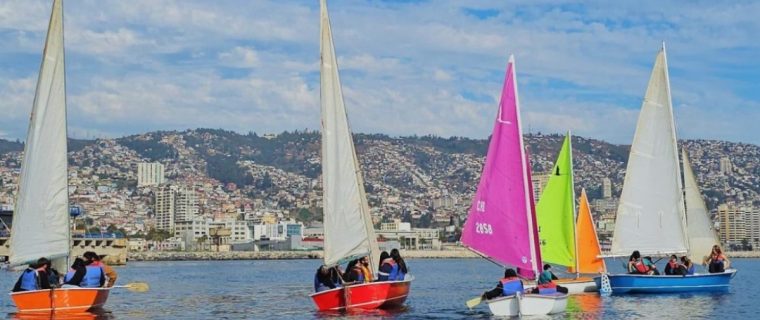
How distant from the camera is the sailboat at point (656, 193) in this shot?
47.8 meters

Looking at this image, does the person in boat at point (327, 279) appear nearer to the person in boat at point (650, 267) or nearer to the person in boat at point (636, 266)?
the person in boat at point (636, 266)

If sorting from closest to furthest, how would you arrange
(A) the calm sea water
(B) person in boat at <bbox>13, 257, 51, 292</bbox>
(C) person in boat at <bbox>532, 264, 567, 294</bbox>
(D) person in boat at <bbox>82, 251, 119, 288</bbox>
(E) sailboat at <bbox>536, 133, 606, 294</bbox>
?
1. (C) person in boat at <bbox>532, 264, 567, 294</bbox>
2. (B) person in boat at <bbox>13, 257, 51, 292</bbox>
3. (D) person in boat at <bbox>82, 251, 119, 288</bbox>
4. (A) the calm sea water
5. (E) sailboat at <bbox>536, 133, 606, 294</bbox>

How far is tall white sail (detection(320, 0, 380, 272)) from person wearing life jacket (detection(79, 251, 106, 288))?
7196mm

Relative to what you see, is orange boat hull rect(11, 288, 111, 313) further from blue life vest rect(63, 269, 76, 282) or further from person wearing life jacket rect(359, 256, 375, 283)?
person wearing life jacket rect(359, 256, 375, 283)

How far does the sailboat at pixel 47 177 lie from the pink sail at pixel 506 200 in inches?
484

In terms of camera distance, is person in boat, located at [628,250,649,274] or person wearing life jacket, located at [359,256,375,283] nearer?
person wearing life jacket, located at [359,256,375,283]

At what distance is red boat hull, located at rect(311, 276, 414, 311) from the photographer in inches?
1427

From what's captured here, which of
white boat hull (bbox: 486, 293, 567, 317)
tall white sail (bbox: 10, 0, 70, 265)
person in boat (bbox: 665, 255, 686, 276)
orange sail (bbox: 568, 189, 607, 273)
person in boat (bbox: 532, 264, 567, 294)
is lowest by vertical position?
white boat hull (bbox: 486, 293, 567, 317)

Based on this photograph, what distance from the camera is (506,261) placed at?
35.7 metres

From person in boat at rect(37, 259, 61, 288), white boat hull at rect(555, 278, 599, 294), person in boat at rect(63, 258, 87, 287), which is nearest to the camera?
person in boat at rect(37, 259, 61, 288)

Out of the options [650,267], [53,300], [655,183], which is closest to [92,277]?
[53,300]

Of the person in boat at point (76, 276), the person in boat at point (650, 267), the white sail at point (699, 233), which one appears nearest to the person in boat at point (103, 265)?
the person in boat at point (76, 276)

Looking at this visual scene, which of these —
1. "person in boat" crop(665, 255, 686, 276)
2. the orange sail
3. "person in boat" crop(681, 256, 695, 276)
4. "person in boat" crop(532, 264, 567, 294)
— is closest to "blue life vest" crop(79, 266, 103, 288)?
"person in boat" crop(532, 264, 567, 294)

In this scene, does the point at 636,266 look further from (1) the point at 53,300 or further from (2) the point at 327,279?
(1) the point at 53,300
